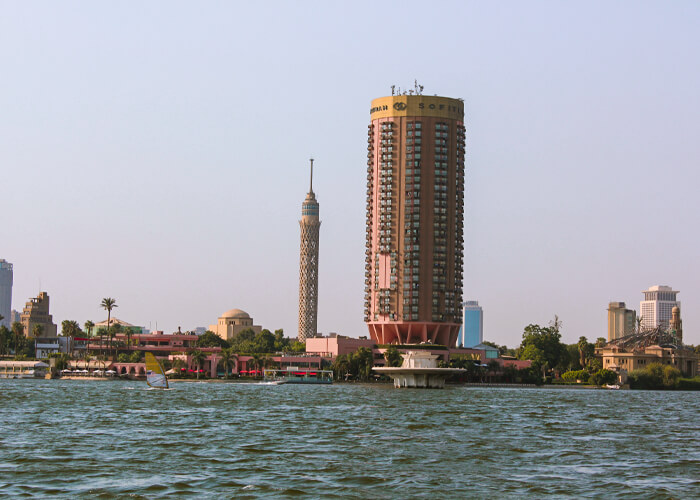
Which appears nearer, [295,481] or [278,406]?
[295,481]

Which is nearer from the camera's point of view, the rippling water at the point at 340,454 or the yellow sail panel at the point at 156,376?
the rippling water at the point at 340,454

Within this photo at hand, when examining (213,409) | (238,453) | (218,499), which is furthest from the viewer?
(213,409)

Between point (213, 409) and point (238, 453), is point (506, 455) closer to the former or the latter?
point (238, 453)

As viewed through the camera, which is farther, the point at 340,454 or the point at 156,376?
the point at 156,376

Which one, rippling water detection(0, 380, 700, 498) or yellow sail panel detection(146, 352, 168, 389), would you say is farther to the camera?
yellow sail panel detection(146, 352, 168, 389)

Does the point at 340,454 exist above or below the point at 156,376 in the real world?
below

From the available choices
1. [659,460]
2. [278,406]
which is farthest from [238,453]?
[278,406]

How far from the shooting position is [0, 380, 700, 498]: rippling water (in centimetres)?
4925

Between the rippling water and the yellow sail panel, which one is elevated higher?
the yellow sail panel

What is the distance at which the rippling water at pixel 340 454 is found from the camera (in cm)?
A: 4925

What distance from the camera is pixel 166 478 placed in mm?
51312

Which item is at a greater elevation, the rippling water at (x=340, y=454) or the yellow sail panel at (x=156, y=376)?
the yellow sail panel at (x=156, y=376)

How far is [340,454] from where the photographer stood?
62.7m

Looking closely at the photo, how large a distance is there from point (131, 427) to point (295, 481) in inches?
1354
